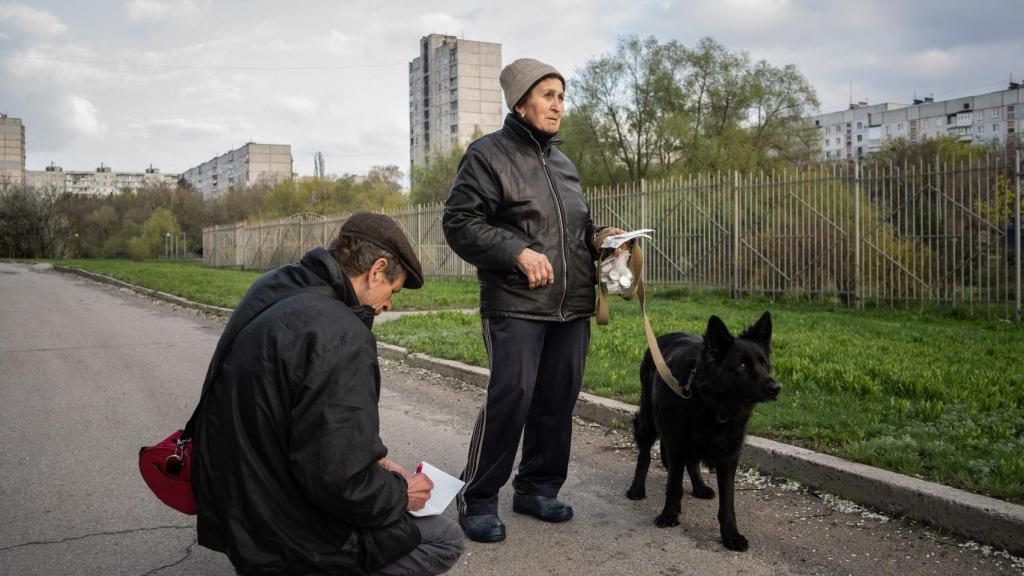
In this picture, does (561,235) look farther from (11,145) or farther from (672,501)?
(11,145)

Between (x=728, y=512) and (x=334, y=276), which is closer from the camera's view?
(x=334, y=276)

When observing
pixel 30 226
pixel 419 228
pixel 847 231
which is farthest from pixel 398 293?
pixel 30 226

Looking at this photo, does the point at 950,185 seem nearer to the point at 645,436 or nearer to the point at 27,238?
the point at 645,436

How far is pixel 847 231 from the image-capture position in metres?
14.3

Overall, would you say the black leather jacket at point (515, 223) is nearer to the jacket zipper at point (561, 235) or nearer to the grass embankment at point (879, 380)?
the jacket zipper at point (561, 235)

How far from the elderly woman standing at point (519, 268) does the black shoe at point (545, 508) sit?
1.09 ft

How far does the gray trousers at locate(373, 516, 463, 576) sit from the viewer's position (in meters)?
2.41

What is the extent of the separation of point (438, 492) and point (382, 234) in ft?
2.89

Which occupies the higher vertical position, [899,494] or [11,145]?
[11,145]

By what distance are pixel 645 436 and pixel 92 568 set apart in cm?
283

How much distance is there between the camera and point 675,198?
1756 centimetres

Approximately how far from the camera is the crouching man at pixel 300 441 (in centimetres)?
207

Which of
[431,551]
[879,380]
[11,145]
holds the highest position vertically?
[11,145]

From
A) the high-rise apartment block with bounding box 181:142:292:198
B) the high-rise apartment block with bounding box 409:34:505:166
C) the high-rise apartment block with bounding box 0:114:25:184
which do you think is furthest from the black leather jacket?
the high-rise apartment block with bounding box 0:114:25:184
